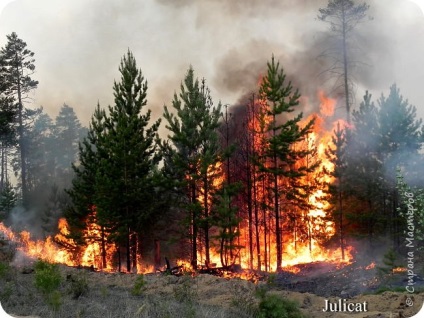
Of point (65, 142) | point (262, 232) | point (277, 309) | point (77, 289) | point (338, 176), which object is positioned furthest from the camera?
point (65, 142)

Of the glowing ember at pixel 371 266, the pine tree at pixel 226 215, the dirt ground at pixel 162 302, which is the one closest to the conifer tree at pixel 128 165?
the pine tree at pixel 226 215

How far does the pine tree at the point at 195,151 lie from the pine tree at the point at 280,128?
3469 millimetres

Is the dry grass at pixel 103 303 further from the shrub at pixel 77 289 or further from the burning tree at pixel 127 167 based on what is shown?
the burning tree at pixel 127 167

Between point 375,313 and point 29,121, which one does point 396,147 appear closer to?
point 375,313

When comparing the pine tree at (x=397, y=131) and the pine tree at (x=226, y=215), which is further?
the pine tree at (x=226, y=215)

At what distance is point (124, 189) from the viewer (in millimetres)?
25328

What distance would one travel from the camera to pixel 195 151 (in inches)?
981

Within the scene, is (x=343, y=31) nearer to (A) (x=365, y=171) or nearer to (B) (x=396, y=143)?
(B) (x=396, y=143)

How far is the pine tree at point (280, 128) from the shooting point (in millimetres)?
25641

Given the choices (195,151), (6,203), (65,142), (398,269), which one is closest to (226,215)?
(195,151)

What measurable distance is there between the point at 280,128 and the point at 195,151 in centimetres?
537

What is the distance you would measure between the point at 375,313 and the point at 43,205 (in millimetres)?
35471

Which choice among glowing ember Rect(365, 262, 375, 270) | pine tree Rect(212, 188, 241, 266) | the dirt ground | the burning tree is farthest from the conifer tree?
glowing ember Rect(365, 262, 375, 270)

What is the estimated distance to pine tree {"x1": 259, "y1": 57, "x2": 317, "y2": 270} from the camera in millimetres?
25641
